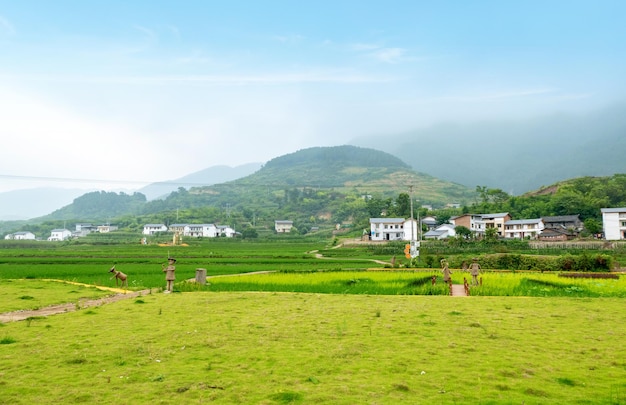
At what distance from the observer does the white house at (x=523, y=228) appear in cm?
8012

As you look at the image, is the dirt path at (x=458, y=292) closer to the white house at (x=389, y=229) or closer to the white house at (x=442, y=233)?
the white house at (x=442, y=233)

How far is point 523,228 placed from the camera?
269ft

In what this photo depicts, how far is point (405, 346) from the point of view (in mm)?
9094

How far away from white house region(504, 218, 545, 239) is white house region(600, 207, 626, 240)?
32.4ft

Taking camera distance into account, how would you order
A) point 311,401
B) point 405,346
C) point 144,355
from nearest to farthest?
1. point 311,401
2. point 144,355
3. point 405,346

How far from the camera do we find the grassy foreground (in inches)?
249

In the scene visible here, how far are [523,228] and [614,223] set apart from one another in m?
14.5

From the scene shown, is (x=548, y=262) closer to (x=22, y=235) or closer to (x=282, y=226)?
(x=282, y=226)

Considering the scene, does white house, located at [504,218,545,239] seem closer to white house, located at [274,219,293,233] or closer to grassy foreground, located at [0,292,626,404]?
white house, located at [274,219,293,233]

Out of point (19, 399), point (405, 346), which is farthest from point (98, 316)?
point (405, 346)

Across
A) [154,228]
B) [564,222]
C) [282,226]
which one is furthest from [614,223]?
[154,228]

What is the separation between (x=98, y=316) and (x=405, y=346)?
29.4 ft

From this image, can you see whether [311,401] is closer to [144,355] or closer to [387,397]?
[387,397]

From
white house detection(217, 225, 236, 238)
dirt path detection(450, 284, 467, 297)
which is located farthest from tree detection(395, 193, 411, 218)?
dirt path detection(450, 284, 467, 297)
